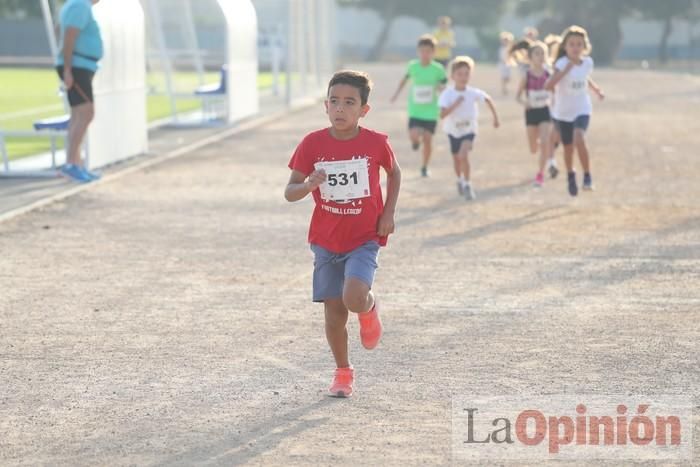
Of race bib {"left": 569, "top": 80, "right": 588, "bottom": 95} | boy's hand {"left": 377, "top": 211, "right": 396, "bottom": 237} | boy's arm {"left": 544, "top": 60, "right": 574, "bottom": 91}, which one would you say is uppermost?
boy's hand {"left": 377, "top": 211, "right": 396, "bottom": 237}

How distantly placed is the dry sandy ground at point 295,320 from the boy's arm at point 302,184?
90cm

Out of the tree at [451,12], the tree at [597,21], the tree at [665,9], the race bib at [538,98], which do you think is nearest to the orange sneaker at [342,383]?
the race bib at [538,98]

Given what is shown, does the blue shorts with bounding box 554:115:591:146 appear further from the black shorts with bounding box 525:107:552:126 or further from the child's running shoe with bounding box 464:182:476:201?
the black shorts with bounding box 525:107:552:126

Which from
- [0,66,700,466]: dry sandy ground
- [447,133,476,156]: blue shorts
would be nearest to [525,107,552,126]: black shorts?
[0,66,700,466]: dry sandy ground

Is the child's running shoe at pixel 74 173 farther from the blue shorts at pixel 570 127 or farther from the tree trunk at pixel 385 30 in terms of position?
the tree trunk at pixel 385 30

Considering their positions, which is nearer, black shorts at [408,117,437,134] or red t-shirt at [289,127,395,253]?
red t-shirt at [289,127,395,253]

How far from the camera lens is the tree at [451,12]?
90.8 meters

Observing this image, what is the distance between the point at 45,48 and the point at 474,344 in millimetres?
64732

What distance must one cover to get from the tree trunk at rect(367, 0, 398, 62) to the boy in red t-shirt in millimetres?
83211

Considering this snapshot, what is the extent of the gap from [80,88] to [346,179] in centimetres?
924

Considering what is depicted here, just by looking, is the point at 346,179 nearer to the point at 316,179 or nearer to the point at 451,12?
the point at 316,179

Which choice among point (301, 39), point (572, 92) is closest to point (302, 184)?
point (572, 92)

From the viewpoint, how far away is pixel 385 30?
90.9m

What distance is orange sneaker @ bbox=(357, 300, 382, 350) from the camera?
7.04 metres
